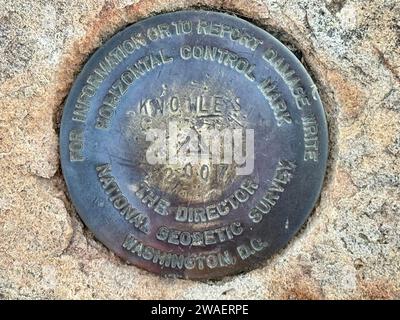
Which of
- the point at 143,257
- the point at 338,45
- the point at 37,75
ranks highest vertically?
the point at 338,45

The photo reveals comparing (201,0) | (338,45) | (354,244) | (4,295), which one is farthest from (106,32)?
(354,244)

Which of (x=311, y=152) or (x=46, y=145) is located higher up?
(x=311, y=152)

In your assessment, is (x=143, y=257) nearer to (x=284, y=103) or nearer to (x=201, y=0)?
(x=284, y=103)

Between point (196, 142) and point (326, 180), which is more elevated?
point (326, 180)
